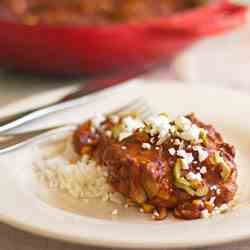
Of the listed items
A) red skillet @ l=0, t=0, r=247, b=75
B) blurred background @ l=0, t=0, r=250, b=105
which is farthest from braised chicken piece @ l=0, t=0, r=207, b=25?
red skillet @ l=0, t=0, r=247, b=75

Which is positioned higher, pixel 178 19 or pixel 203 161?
pixel 178 19

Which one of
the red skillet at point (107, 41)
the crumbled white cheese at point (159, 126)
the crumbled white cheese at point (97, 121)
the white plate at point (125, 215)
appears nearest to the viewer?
the white plate at point (125, 215)

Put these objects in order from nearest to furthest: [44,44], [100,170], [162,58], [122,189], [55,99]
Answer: [122,189], [100,170], [55,99], [44,44], [162,58]

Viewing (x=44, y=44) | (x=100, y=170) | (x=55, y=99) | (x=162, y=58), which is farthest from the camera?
(x=162, y=58)

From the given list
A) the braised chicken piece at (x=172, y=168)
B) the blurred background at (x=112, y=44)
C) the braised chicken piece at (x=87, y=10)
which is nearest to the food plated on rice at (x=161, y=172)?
the braised chicken piece at (x=172, y=168)

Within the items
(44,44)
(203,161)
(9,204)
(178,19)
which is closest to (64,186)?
(9,204)

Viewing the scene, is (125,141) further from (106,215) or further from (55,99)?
(55,99)

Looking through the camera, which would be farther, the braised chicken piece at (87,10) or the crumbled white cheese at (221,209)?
the braised chicken piece at (87,10)

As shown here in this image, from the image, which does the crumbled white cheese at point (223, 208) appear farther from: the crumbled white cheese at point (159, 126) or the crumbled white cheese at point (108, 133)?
the crumbled white cheese at point (108, 133)

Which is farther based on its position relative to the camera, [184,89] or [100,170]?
[184,89]
